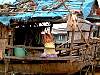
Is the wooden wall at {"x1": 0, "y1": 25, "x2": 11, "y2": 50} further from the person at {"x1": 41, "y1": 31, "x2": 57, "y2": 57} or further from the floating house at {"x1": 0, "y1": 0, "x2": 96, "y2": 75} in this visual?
the person at {"x1": 41, "y1": 31, "x2": 57, "y2": 57}

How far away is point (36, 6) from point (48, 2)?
2.67 ft

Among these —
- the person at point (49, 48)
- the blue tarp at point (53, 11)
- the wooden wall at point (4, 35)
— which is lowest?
the person at point (49, 48)

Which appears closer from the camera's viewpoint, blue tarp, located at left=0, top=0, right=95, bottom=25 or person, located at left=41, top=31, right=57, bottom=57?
blue tarp, located at left=0, top=0, right=95, bottom=25

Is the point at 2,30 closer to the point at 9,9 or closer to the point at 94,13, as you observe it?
the point at 9,9

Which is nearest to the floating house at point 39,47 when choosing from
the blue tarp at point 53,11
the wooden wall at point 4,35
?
the blue tarp at point 53,11

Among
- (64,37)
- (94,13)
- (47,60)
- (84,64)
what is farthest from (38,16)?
(64,37)

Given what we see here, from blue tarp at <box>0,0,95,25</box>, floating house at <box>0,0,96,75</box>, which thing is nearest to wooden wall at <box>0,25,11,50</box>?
floating house at <box>0,0,96,75</box>

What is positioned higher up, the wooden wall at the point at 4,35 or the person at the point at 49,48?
the wooden wall at the point at 4,35

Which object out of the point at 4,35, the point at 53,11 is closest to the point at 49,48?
the point at 53,11

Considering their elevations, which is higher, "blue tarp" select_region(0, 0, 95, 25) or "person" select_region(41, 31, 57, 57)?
"blue tarp" select_region(0, 0, 95, 25)

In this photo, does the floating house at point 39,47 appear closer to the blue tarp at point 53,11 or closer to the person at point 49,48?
the blue tarp at point 53,11

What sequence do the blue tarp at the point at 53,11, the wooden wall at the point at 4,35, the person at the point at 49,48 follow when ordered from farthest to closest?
the wooden wall at the point at 4,35, the person at the point at 49,48, the blue tarp at the point at 53,11

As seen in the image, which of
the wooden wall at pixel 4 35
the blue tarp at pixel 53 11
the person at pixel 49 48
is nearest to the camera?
the blue tarp at pixel 53 11

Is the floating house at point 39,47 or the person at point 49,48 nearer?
the floating house at point 39,47
